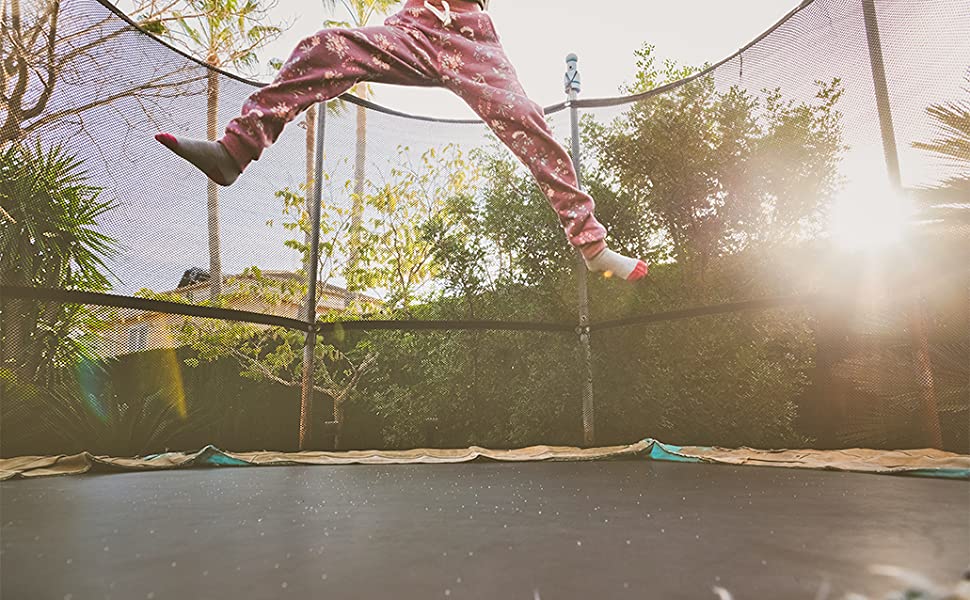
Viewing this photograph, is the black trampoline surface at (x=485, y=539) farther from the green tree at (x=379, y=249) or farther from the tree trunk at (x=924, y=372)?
the green tree at (x=379, y=249)

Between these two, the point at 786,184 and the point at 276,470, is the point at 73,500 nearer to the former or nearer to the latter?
the point at 276,470

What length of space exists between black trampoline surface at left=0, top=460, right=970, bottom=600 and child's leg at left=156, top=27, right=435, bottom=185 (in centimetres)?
62

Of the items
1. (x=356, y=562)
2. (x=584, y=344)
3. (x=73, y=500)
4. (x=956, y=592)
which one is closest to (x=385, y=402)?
(x=584, y=344)

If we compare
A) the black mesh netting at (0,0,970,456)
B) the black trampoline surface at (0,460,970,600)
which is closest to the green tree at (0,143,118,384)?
the black mesh netting at (0,0,970,456)

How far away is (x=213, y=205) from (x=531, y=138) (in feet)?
4.79

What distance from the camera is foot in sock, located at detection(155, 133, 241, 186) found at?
3.25 ft

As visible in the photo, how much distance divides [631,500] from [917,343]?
3.51 feet

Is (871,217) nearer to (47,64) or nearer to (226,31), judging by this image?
(47,64)

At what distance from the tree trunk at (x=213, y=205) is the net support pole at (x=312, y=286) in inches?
14.2

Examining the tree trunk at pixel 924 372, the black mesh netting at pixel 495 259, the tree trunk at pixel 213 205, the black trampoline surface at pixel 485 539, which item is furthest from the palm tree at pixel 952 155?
the tree trunk at pixel 213 205

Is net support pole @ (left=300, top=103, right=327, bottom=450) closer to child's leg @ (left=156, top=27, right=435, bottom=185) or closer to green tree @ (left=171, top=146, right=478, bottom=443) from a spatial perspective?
green tree @ (left=171, top=146, right=478, bottom=443)

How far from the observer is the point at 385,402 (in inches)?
118

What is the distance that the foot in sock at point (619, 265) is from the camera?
1.21 metres

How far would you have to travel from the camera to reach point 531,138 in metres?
1.29
